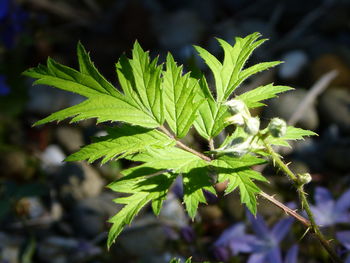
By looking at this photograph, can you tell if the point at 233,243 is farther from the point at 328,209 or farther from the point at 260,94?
the point at 260,94

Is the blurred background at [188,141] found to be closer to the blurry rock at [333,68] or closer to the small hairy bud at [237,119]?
the blurry rock at [333,68]

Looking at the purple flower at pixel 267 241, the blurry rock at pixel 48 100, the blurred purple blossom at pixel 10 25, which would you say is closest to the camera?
the purple flower at pixel 267 241

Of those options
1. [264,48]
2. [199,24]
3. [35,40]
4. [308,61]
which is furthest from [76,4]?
[308,61]

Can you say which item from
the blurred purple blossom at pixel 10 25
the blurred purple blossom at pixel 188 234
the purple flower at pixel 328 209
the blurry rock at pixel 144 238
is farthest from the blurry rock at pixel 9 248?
the purple flower at pixel 328 209

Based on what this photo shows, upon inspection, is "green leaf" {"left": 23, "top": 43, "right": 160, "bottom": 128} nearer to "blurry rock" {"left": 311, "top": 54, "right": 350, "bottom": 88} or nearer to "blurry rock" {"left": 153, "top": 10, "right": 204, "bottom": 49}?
"blurry rock" {"left": 311, "top": 54, "right": 350, "bottom": 88}

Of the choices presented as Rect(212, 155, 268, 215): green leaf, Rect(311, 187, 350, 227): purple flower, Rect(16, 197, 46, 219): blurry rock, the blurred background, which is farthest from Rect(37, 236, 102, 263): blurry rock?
Rect(212, 155, 268, 215): green leaf

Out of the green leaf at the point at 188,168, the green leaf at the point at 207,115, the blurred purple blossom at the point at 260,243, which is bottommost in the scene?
the blurred purple blossom at the point at 260,243

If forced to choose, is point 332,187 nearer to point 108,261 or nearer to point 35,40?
point 108,261

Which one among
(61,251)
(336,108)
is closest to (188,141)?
(61,251)
